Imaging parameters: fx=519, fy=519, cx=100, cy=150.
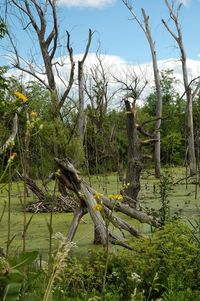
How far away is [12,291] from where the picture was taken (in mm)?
1469

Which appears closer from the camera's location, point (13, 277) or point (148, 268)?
point (13, 277)

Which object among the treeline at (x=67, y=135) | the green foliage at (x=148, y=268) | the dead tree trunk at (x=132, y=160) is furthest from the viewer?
the treeline at (x=67, y=135)

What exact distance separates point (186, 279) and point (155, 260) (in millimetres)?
266

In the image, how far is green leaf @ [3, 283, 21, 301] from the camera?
57.6 inches

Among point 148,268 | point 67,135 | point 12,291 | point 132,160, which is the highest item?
point 67,135

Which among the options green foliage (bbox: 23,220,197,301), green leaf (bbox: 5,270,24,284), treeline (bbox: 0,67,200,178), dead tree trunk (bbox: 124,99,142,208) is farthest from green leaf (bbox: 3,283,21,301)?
dead tree trunk (bbox: 124,99,142,208)

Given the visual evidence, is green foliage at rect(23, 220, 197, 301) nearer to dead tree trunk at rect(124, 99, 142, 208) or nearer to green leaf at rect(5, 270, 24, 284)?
green leaf at rect(5, 270, 24, 284)

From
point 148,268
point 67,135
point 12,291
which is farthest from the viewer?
point 67,135

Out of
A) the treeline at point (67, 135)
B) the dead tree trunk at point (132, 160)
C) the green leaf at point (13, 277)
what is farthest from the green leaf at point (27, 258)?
the dead tree trunk at point (132, 160)

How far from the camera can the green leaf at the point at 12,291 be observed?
1.46 meters

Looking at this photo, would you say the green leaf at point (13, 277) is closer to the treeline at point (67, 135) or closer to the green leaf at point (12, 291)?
the green leaf at point (12, 291)

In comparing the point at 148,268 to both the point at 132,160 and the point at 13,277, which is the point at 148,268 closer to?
the point at 13,277

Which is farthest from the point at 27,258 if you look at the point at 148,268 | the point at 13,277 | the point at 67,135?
the point at 67,135

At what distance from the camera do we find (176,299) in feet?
10.4
